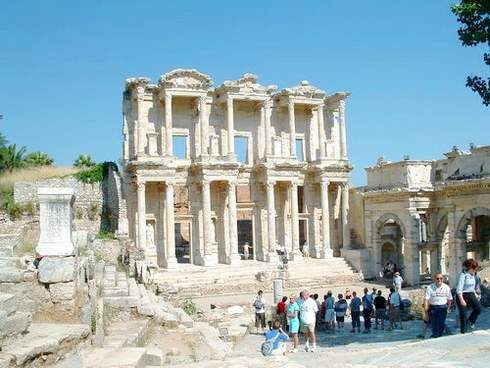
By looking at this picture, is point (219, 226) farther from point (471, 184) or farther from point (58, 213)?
point (58, 213)

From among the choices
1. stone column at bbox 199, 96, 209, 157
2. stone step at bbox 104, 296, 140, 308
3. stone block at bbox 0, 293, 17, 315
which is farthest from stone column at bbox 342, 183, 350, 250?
stone block at bbox 0, 293, 17, 315

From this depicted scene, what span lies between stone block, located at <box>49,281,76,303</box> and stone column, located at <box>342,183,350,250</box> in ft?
86.1

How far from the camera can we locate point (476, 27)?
47.1 ft

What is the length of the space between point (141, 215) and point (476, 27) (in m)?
19.7

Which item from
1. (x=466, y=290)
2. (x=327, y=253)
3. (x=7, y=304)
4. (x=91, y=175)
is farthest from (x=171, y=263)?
(x=7, y=304)

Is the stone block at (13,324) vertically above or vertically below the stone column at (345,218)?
below

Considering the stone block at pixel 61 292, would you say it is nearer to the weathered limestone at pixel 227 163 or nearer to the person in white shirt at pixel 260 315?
the person in white shirt at pixel 260 315

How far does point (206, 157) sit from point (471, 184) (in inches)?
516

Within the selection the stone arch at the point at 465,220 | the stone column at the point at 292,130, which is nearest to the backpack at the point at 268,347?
the stone arch at the point at 465,220

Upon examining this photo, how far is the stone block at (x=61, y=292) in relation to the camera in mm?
9031

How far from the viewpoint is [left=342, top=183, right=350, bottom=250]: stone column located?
34.2 m

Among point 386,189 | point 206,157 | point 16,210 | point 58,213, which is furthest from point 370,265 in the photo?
point 58,213

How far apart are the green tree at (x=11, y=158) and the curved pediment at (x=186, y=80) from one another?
11.7m

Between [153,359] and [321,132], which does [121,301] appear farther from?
[321,132]
